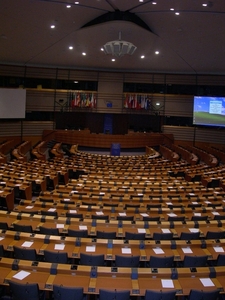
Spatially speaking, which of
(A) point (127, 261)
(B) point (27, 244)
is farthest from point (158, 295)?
(B) point (27, 244)

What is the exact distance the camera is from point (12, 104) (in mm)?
26844

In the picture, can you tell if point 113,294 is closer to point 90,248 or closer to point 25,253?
point 90,248

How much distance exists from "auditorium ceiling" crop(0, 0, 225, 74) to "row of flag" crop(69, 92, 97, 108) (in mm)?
4534

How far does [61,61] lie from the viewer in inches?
1085

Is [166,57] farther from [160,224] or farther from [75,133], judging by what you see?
[160,224]

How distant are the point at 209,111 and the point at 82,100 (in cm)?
1139

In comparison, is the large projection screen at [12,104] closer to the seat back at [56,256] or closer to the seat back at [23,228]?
the seat back at [23,228]

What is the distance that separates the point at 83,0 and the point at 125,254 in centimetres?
1104

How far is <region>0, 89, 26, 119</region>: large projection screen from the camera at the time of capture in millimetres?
26266

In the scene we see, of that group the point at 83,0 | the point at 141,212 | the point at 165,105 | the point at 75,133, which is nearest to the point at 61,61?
the point at 75,133

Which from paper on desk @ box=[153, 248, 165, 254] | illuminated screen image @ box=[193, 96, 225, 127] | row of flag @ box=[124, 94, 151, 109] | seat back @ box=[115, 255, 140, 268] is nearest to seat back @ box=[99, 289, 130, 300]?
seat back @ box=[115, 255, 140, 268]

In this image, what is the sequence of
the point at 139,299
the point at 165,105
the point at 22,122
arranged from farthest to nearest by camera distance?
1. the point at 165,105
2. the point at 22,122
3. the point at 139,299

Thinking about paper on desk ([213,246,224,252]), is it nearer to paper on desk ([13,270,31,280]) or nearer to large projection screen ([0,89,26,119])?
paper on desk ([13,270,31,280])

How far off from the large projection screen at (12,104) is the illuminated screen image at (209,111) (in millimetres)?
14980
